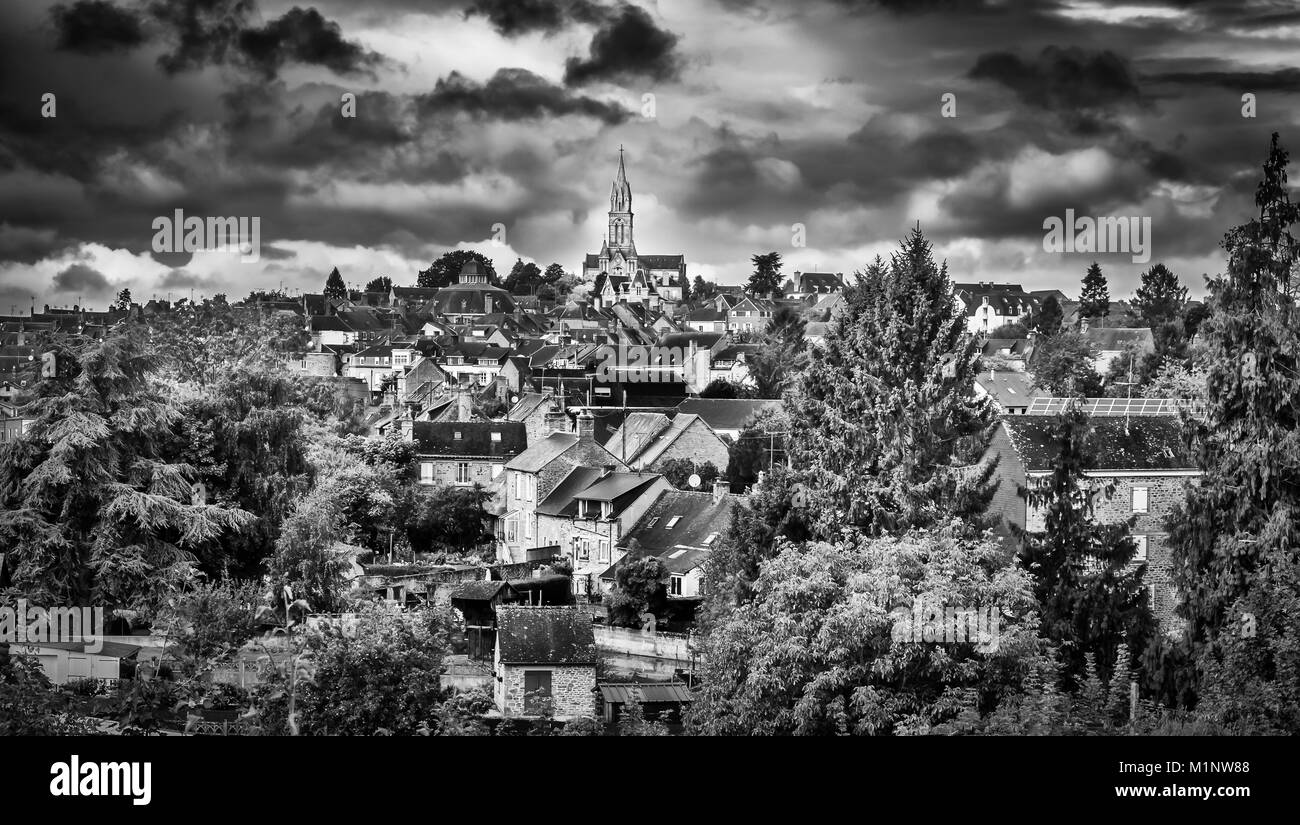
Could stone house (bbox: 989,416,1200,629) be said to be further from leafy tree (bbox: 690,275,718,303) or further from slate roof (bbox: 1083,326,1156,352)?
leafy tree (bbox: 690,275,718,303)

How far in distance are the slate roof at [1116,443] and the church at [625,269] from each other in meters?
122

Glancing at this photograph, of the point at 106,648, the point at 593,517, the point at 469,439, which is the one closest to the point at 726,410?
the point at 469,439

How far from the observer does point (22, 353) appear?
69.4m

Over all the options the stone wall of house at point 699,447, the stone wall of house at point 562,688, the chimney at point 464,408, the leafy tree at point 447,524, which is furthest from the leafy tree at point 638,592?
the chimney at point 464,408

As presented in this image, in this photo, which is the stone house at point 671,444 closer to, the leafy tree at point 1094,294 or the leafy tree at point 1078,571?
the leafy tree at point 1078,571

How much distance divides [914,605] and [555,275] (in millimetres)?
172827

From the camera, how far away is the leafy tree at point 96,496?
2697 centimetres

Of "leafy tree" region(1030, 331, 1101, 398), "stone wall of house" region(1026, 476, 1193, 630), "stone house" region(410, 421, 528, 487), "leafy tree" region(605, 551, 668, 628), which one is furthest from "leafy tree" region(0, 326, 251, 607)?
"leafy tree" region(1030, 331, 1101, 398)

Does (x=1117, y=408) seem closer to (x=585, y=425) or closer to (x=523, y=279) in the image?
(x=585, y=425)

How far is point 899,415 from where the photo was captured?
89.4 ft

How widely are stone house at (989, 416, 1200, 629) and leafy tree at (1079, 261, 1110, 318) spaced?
8550 centimetres

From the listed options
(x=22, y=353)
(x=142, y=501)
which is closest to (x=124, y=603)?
(x=142, y=501)

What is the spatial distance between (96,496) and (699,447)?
2546 cm

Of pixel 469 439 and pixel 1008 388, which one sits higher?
pixel 1008 388
